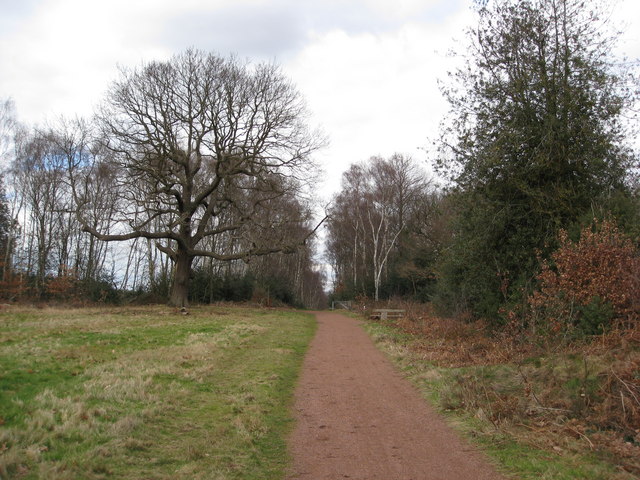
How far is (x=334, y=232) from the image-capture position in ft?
183

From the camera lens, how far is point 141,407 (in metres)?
6.95

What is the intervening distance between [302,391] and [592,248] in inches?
244

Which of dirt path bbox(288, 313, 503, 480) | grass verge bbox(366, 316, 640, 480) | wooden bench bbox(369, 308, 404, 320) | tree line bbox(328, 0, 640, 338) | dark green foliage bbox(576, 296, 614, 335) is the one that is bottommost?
dirt path bbox(288, 313, 503, 480)

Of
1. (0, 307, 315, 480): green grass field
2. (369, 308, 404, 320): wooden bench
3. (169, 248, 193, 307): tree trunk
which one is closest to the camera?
(0, 307, 315, 480): green grass field

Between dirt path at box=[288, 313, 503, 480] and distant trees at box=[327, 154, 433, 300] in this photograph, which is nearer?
dirt path at box=[288, 313, 503, 480]

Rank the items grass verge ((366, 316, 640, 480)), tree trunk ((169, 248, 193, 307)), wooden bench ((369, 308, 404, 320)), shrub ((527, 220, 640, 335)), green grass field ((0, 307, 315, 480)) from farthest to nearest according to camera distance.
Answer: tree trunk ((169, 248, 193, 307)) → wooden bench ((369, 308, 404, 320)) → shrub ((527, 220, 640, 335)) → grass verge ((366, 316, 640, 480)) → green grass field ((0, 307, 315, 480))

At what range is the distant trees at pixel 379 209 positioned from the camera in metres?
43.1

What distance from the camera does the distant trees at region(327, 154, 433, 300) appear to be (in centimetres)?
4306

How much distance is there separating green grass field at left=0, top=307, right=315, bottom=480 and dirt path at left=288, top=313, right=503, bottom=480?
0.38 m

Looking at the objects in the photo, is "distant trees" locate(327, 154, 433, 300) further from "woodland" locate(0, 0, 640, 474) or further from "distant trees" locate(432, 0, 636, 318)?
"distant trees" locate(432, 0, 636, 318)

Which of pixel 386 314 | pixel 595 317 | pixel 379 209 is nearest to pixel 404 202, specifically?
pixel 379 209

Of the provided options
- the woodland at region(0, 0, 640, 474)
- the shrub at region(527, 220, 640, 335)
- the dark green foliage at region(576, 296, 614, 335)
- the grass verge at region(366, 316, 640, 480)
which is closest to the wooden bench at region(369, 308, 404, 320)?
the woodland at region(0, 0, 640, 474)

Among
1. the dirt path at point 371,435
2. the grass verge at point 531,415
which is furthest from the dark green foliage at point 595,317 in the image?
the dirt path at point 371,435

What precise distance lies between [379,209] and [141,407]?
39573 millimetres
